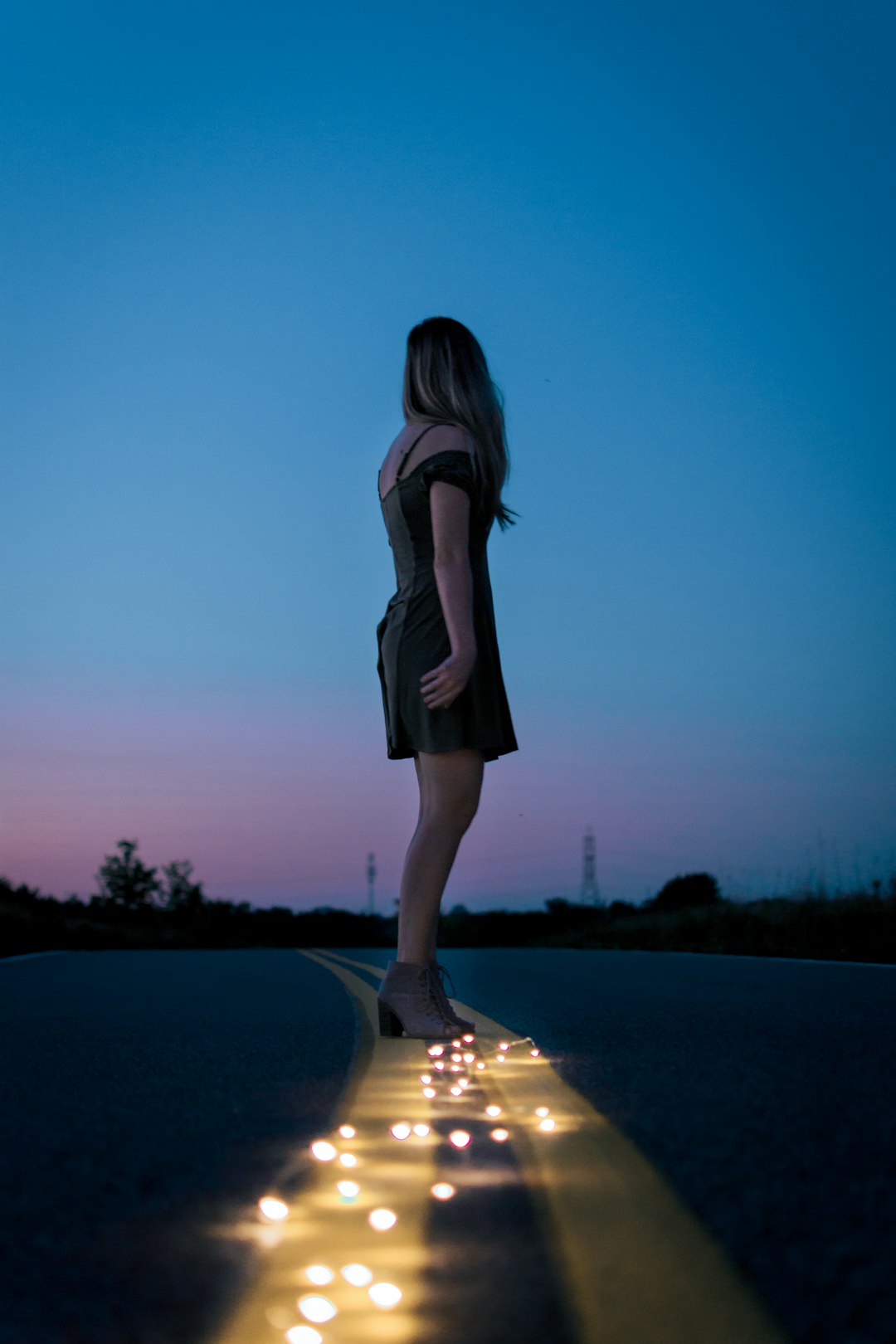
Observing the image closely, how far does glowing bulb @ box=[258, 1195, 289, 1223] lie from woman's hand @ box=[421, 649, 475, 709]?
274cm

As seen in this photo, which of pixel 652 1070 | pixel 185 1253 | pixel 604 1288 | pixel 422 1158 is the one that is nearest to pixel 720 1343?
pixel 604 1288

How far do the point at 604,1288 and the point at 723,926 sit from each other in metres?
13.9

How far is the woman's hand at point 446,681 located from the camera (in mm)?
4543

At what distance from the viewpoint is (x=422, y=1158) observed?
2.20 m

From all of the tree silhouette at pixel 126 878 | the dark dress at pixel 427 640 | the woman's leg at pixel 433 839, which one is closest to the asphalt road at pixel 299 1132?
the woman's leg at pixel 433 839

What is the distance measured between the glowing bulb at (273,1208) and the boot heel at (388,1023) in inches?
97.3

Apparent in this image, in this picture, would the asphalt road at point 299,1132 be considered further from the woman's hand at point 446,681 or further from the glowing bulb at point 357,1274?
the woman's hand at point 446,681

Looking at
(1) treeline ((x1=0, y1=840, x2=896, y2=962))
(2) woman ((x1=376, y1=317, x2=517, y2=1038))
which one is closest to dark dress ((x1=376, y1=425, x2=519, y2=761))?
(2) woman ((x1=376, y1=317, x2=517, y2=1038))

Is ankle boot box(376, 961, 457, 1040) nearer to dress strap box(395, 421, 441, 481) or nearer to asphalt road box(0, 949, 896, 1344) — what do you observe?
asphalt road box(0, 949, 896, 1344)

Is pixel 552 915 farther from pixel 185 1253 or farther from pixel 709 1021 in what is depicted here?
pixel 185 1253

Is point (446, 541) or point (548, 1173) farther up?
point (446, 541)

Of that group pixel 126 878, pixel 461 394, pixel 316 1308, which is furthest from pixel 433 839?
pixel 126 878

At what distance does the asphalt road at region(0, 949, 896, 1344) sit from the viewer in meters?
1.50

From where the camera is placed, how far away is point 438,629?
4723mm
